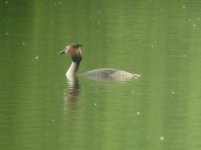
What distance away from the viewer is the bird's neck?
21211 mm

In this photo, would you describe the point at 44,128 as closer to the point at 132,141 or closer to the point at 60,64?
the point at 132,141

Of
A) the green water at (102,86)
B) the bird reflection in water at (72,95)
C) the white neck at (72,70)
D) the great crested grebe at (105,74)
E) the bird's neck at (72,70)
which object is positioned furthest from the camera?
the bird's neck at (72,70)

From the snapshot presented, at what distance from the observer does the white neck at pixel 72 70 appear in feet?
69.3

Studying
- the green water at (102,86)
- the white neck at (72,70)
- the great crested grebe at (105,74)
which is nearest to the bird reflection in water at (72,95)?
the green water at (102,86)

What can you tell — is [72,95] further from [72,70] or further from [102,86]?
[72,70]

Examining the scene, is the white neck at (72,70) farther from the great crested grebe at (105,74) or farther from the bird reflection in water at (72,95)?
the bird reflection in water at (72,95)

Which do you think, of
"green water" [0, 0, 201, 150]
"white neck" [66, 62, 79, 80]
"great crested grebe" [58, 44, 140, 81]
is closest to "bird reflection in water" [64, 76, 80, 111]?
"green water" [0, 0, 201, 150]

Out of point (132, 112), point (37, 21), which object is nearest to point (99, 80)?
point (132, 112)

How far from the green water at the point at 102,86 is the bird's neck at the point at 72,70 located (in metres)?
0.14

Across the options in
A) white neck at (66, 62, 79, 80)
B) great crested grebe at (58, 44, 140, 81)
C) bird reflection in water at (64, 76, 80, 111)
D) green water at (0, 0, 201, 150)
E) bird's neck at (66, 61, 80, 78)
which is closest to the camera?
green water at (0, 0, 201, 150)

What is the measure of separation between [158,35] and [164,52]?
4.39 meters

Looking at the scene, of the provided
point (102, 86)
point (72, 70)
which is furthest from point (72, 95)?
point (72, 70)

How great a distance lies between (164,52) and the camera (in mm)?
25344

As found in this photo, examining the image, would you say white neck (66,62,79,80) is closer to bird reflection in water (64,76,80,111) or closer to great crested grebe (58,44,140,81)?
great crested grebe (58,44,140,81)
